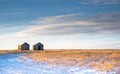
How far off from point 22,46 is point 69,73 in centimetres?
8441

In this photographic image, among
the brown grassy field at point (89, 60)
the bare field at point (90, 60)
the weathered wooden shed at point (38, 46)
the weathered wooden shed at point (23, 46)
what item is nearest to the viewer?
the bare field at point (90, 60)

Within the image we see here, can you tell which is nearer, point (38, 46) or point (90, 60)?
point (90, 60)

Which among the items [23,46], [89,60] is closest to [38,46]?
[23,46]

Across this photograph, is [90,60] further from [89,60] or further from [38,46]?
[38,46]

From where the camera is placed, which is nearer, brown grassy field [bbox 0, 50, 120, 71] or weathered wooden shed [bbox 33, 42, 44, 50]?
brown grassy field [bbox 0, 50, 120, 71]

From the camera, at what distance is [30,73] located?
22.8m

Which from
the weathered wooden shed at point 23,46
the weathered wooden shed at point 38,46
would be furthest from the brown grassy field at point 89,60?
the weathered wooden shed at point 23,46

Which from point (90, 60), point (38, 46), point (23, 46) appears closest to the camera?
point (90, 60)

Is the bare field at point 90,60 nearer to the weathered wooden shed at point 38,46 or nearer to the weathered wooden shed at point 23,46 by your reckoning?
the weathered wooden shed at point 38,46

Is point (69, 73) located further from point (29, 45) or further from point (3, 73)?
point (29, 45)

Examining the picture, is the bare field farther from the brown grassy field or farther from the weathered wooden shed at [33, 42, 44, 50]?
the weathered wooden shed at [33, 42, 44, 50]

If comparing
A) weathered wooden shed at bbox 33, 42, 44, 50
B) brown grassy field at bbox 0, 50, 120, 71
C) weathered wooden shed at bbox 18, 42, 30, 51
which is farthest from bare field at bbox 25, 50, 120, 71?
weathered wooden shed at bbox 18, 42, 30, 51

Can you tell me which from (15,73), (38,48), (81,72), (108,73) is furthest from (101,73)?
(38,48)

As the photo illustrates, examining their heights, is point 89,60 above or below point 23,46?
below
